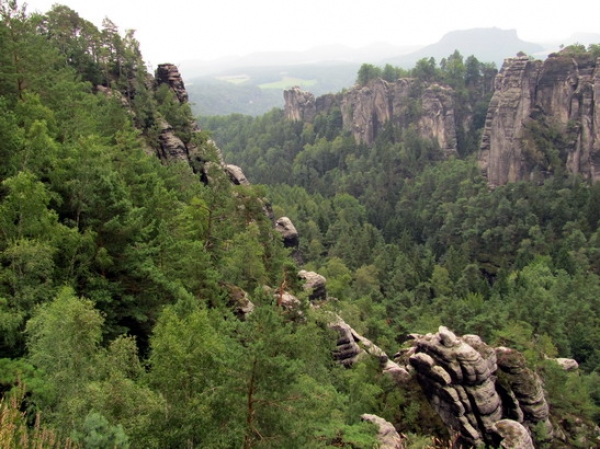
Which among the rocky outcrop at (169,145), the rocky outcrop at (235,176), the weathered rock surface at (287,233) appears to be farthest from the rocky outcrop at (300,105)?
the weathered rock surface at (287,233)

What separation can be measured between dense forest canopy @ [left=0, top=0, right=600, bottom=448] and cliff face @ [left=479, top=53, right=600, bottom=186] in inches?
241

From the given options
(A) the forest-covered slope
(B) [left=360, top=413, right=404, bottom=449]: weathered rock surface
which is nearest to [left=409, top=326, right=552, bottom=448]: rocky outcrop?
(A) the forest-covered slope

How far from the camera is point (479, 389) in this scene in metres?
29.0

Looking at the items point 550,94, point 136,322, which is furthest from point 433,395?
point 550,94

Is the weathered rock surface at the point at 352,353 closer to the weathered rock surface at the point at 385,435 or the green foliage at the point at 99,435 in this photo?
the weathered rock surface at the point at 385,435

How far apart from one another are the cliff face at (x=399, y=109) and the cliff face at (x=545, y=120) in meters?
25.2

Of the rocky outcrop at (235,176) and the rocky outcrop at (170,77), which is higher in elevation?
the rocky outcrop at (170,77)

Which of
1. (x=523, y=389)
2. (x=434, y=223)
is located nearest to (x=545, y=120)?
(x=434, y=223)

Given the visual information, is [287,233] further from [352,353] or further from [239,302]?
[239,302]

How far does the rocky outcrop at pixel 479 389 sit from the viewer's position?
28094mm

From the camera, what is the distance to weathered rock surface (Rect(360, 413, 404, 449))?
2095 cm

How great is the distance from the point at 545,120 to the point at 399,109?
44058mm

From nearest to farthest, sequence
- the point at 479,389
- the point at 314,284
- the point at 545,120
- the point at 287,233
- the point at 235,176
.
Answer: the point at 479,389
the point at 314,284
the point at 287,233
the point at 235,176
the point at 545,120

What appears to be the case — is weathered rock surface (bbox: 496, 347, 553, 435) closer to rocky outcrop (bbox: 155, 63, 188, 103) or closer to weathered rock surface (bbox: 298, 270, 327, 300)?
weathered rock surface (bbox: 298, 270, 327, 300)
